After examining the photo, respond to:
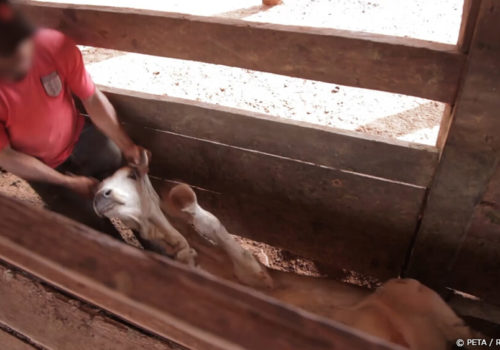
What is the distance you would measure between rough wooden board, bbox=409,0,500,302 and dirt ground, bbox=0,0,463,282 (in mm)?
953

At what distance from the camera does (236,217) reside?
249cm

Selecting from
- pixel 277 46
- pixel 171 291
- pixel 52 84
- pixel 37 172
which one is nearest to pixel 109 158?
pixel 37 172

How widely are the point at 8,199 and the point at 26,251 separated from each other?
15 cm

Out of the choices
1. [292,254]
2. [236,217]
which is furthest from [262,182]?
[292,254]

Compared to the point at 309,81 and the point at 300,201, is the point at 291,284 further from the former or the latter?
the point at 309,81

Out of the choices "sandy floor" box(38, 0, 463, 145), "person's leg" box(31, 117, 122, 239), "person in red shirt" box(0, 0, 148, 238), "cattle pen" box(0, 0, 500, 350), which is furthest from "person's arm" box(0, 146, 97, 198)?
"sandy floor" box(38, 0, 463, 145)

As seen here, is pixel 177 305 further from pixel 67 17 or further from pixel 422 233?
pixel 67 17

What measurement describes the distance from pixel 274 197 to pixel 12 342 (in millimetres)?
1424

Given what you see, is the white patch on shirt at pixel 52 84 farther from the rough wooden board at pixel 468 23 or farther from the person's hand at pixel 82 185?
the rough wooden board at pixel 468 23

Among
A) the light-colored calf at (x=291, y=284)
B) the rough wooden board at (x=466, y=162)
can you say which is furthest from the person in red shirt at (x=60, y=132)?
the rough wooden board at (x=466, y=162)

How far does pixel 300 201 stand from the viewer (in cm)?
219

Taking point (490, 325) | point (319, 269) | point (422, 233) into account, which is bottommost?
point (319, 269)

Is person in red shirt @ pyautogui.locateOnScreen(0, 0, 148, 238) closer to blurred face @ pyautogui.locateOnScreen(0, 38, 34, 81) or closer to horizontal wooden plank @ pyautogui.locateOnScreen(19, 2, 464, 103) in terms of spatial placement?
horizontal wooden plank @ pyautogui.locateOnScreen(19, 2, 464, 103)

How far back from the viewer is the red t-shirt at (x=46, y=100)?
1739mm
